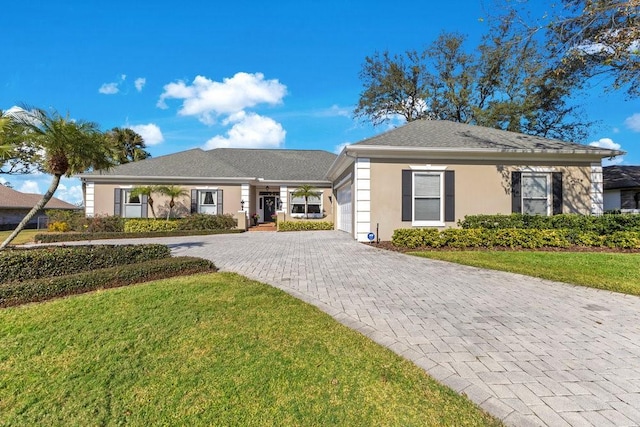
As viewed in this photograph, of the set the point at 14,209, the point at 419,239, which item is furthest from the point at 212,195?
the point at 14,209

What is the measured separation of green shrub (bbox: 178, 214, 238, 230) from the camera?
53.2 feet

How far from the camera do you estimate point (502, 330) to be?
366cm

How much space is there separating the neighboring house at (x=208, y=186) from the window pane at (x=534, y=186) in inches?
418

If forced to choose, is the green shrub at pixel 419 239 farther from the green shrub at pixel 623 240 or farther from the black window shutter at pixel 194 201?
the black window shutter at pixel 194 201

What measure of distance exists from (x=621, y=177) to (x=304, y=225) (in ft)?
56.9

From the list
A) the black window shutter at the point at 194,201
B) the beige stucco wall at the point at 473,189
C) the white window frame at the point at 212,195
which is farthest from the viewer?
the white window frame at the point at 212,195

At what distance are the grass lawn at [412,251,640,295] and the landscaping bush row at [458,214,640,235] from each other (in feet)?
4.30

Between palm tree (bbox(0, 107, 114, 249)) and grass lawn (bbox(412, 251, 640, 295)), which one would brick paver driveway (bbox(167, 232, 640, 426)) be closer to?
grass lawn (bbox(412, 251, 640, 295))

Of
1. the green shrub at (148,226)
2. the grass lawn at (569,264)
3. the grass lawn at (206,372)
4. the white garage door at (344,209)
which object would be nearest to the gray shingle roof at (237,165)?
the green shrub at (148,226)

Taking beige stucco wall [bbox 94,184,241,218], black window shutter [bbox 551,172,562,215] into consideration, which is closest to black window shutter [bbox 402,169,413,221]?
black window shutter [bbox 551,172,562,215]

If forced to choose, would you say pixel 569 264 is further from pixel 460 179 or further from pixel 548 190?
pixel 548 190

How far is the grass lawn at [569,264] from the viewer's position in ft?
18.9

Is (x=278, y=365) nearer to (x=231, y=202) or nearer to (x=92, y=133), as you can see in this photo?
(x=92, y=133)

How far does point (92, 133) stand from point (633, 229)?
52.3 ft
